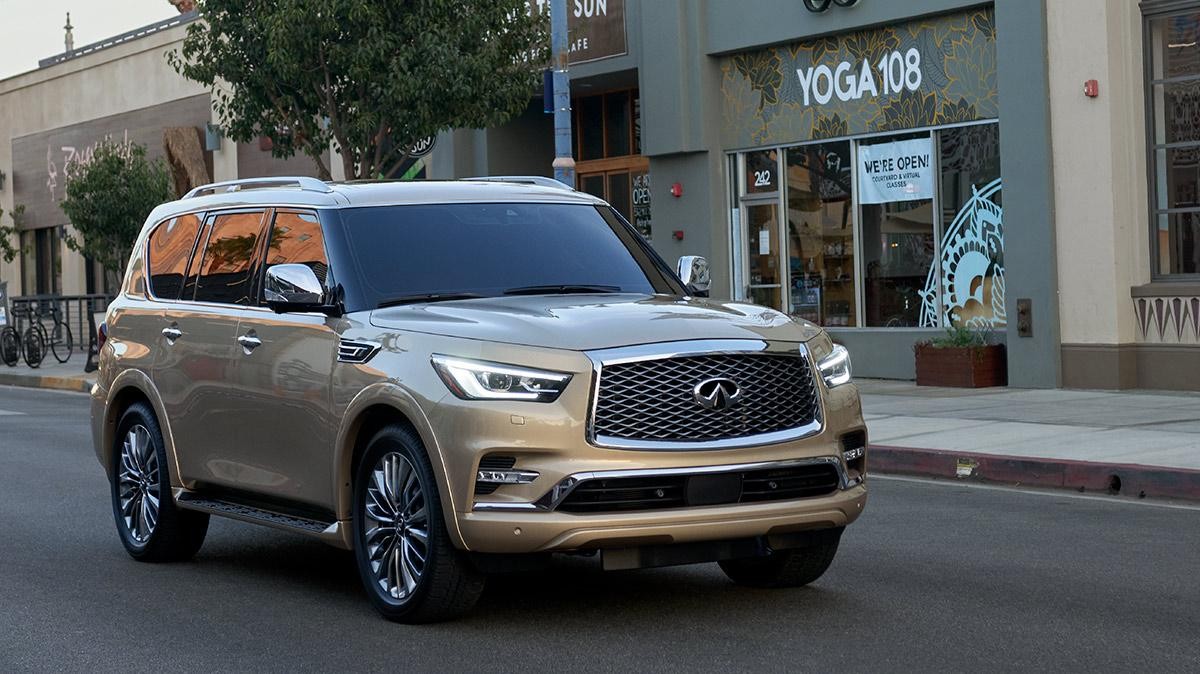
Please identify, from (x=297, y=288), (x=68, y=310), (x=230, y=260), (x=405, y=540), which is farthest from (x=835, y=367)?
(x=68, y=310)

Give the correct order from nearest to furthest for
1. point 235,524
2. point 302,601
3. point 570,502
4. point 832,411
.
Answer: point 570,502, point 832,411, point 302,601, point 235,524

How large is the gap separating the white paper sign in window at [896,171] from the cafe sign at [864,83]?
0.24m

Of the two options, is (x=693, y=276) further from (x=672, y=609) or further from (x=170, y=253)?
(x=170, y=253)

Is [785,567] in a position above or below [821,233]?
below

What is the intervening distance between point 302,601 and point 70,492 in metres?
5.33

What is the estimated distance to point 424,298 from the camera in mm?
7719

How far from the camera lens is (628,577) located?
8.38 meters

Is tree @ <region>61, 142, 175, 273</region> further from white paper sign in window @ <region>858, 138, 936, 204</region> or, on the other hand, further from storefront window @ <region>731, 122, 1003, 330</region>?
white paper sign in window @ <region>858, 138, 936, 204</region>

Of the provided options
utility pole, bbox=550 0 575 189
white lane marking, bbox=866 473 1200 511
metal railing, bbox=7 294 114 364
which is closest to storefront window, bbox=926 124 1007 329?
utility pole, bbox=550 0 575 189

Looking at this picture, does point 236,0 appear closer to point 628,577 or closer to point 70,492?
point 70,492

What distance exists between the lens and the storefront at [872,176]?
65.3ft

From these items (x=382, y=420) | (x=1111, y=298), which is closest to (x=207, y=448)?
(x=382, y=420)

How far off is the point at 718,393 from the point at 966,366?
12876 millimetres

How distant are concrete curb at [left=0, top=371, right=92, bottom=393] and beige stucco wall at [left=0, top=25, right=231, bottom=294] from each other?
7.38m
